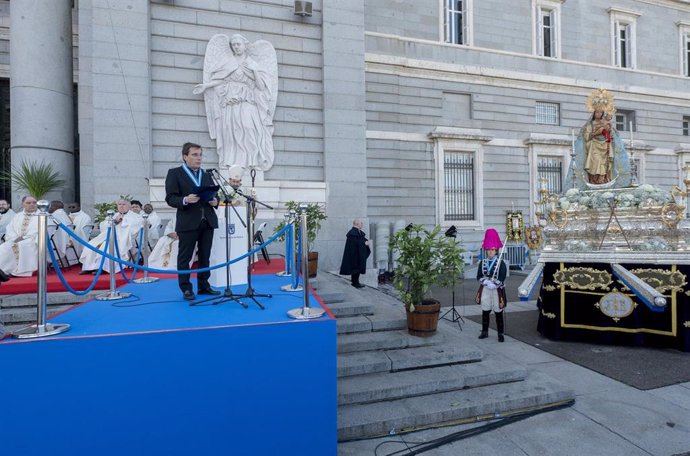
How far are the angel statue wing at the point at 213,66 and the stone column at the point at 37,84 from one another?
4447 millimetres

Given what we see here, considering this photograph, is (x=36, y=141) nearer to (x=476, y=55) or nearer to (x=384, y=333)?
(x=384, y=333)

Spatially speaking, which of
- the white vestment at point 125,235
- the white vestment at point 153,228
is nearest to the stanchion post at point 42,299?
the white vestment at point 125,235

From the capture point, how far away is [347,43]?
12430mm

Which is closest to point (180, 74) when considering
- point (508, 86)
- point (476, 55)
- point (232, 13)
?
point (232, 13)

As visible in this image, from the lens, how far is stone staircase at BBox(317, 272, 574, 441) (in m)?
4.24

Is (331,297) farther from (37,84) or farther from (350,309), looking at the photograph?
(37,84)

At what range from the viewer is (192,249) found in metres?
4.67

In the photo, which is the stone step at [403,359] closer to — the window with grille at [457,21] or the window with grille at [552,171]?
the window with grille at [552,171]

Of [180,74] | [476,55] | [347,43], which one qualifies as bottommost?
[180,74]

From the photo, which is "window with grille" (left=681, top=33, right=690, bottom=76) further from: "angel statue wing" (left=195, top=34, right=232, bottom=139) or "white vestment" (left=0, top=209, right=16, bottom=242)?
"white vestment" (left=0, top=209, right=16, bottom=242)

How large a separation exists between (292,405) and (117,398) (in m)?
1.37

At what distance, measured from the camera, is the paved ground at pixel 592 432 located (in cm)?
Answer: 377

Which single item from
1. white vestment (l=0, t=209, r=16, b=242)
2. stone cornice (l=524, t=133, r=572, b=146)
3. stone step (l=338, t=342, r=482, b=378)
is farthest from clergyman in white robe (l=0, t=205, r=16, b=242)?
stone cornice (l=524, t=133, r=572, b=146)

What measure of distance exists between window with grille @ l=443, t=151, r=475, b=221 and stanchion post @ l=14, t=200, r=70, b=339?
52.7ft
